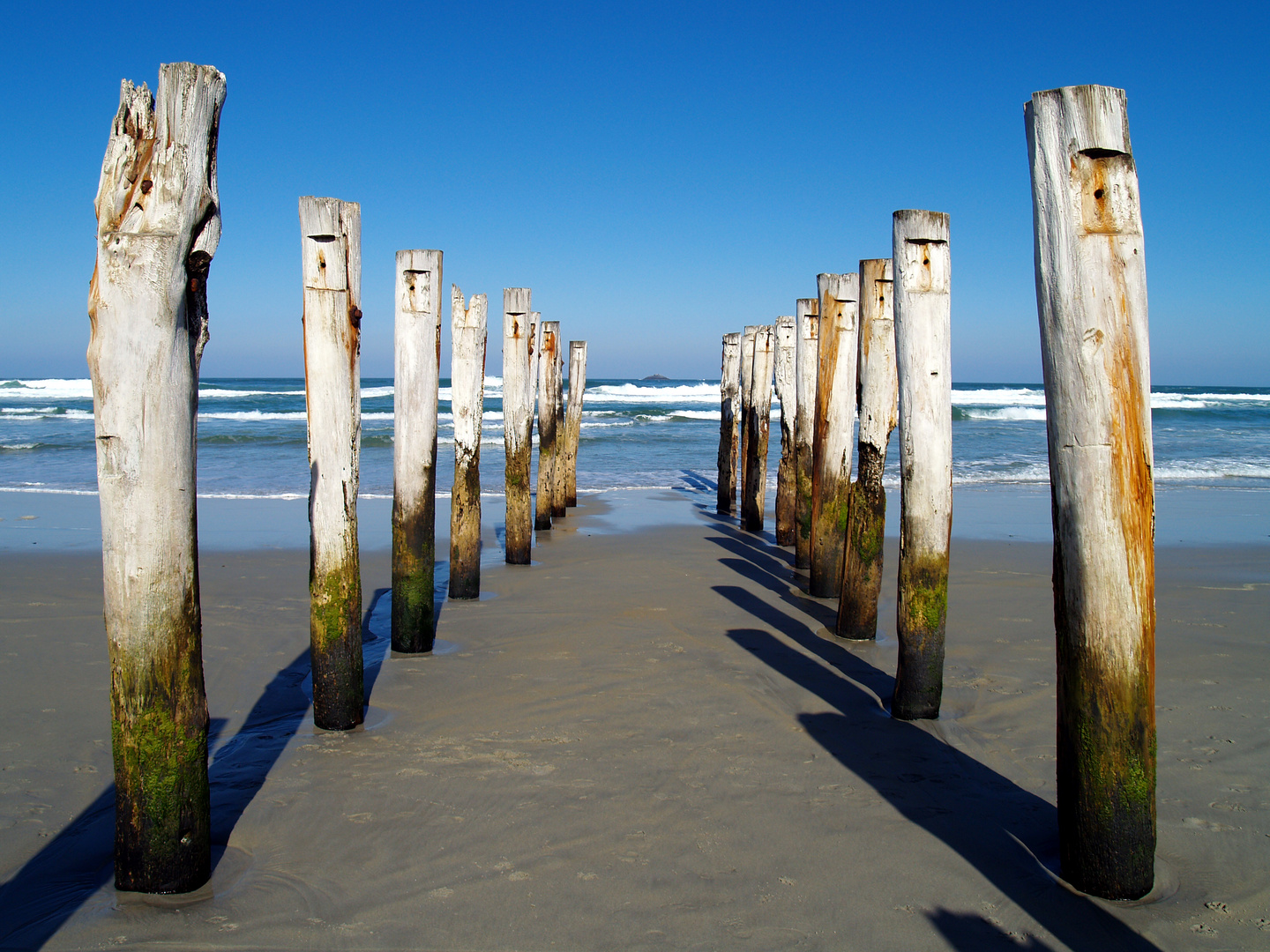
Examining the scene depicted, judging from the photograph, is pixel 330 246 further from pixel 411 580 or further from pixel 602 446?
pixel 602 446

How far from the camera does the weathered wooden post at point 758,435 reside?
10945 mm

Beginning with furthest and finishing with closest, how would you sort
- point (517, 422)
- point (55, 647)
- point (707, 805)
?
1. point (517, 422)
2. point (55, 647)
3. point (707, 805)

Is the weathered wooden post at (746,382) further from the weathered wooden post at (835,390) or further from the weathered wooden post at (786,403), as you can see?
the weathered wooden post at (835,390)

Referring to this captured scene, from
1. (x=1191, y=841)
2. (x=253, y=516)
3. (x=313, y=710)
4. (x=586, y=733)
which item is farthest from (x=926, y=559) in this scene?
(x=253, y=516)

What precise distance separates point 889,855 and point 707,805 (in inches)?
28.4

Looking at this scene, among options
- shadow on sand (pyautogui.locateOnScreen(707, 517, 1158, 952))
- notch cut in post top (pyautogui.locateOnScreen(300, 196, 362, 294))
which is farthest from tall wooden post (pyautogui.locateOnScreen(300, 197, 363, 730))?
shadow on sand (pyautogui.locateOnScreen(707, 517, 1158, 952))

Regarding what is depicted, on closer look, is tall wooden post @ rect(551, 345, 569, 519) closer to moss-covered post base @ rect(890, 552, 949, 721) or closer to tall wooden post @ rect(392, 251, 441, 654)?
tall wooden post @ rect(392, 251, 441, 654)

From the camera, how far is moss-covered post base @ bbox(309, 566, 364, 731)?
4.19 meters

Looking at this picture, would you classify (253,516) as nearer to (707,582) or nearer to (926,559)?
(707,582)

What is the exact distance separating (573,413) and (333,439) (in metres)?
10.00

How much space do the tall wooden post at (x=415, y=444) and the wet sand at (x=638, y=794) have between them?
0.33m

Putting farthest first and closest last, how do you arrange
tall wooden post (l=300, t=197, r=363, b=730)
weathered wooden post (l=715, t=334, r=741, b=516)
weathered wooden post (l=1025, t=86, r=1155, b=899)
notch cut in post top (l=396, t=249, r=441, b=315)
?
weathered wooden post (l=715, t=334, r=741, b=516), notch cut in post top (l=396, t=249, r=441, b=315), tall wooden post (l=300, t=197, r=363, b=730), weathered wooden post (l=1025, t=86, r=1155, b=899)

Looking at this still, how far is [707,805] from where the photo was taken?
3.47 m

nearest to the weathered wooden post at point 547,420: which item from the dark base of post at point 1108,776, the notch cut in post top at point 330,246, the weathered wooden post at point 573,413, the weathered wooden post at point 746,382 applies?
the weathered wooden post at point 573,413
